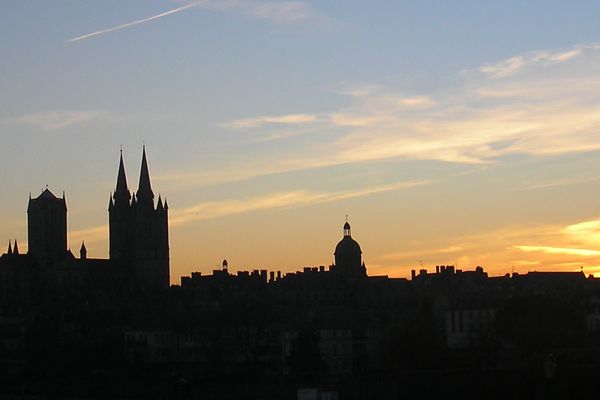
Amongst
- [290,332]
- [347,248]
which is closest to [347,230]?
[347,248]

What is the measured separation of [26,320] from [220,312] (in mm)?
19484

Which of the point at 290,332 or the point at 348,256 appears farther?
the point at 348,256

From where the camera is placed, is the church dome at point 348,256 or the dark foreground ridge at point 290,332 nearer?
the dark foreground ridge at point 290,332

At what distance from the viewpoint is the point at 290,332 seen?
126 meters

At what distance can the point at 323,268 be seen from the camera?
18775cm

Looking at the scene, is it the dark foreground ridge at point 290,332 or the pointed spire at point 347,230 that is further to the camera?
the pointed spire at point 347,230

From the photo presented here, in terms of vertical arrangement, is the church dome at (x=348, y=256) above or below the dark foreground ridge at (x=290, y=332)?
above

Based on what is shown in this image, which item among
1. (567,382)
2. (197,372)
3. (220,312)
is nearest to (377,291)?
(220,312)

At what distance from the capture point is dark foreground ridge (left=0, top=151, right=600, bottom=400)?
8600cm

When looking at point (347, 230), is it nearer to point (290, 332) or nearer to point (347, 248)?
point (347, 248)

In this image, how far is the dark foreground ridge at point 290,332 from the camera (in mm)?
86000

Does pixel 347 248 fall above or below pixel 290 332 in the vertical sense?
above

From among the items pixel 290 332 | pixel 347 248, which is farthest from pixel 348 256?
pixel 290 332

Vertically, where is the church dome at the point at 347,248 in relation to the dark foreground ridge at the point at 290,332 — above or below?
above
